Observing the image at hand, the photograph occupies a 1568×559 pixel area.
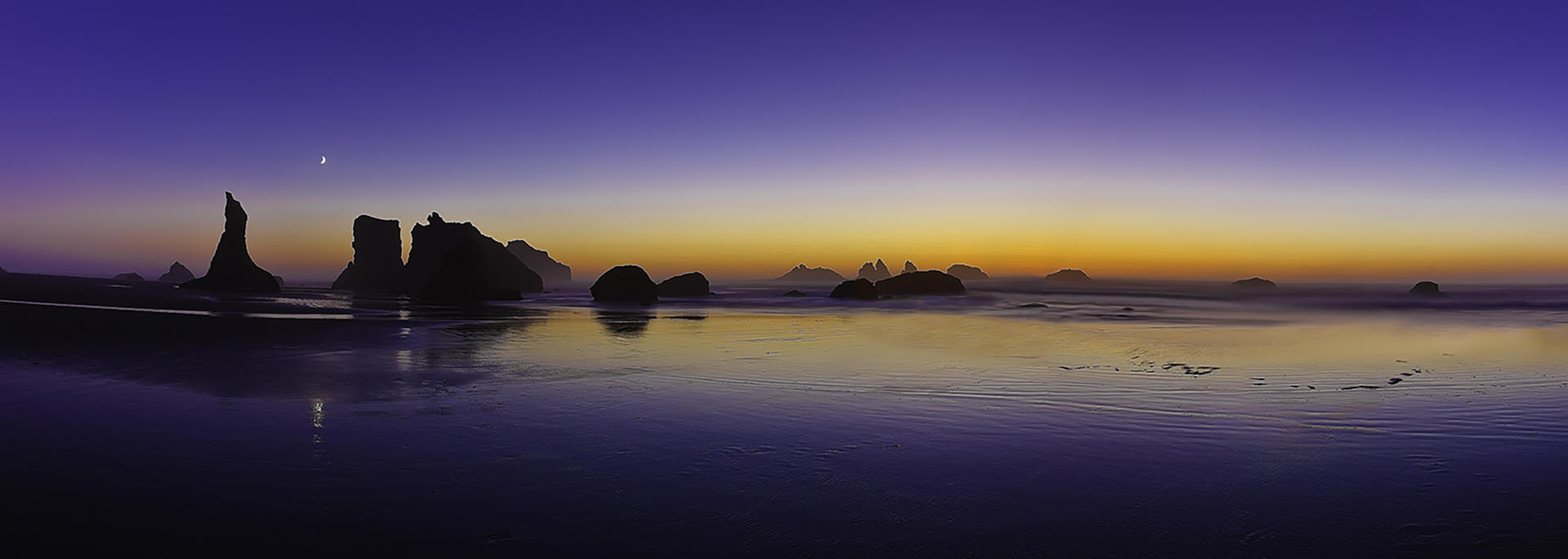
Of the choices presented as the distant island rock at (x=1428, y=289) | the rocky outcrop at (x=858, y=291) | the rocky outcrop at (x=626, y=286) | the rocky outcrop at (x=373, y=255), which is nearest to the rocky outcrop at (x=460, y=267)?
the rocky outcrop at (x=373, y=255)

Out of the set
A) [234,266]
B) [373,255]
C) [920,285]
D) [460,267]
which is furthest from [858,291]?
[373,255]

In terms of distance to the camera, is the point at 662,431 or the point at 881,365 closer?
the point at 662,431

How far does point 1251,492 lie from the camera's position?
26.1 ft

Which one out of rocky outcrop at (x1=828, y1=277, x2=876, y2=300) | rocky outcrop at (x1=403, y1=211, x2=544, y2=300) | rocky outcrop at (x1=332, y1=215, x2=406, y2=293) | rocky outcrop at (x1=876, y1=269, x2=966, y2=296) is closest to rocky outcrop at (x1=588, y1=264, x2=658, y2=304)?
rocky outcrop at (x1=403, y1=211, x2=544, y2=300)

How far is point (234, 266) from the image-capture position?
86500mm

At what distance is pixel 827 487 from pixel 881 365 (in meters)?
12.4

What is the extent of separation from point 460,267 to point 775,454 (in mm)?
82007

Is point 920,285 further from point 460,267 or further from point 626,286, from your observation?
point 460,267

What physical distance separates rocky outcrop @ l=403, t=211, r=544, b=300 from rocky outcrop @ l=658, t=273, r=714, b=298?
20211 mm

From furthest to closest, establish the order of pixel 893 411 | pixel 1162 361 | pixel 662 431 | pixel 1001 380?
pixel 1162 361, pixel 1001 380, pixel 893 411, pixel 662 431

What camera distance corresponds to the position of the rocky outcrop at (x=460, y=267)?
81.8 meters

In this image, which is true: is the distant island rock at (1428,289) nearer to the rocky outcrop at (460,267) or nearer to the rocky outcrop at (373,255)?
the rocky outcrop at (460,267)

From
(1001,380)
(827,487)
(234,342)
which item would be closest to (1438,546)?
(827,487)

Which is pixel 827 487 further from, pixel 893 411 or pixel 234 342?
pixel 234 342
